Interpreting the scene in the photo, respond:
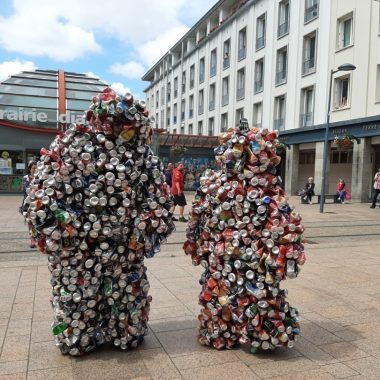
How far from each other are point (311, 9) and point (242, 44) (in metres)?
8.87

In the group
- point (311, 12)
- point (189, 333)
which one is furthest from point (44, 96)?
point (189, 333)

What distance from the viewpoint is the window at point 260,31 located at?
30.1 m

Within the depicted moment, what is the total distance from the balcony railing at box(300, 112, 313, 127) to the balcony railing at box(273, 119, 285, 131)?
195cm

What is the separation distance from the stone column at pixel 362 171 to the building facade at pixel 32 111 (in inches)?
529

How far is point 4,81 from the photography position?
82.2 feet

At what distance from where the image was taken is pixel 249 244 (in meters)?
3.51

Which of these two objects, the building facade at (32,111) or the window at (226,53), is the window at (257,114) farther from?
the building facade at (32,111)

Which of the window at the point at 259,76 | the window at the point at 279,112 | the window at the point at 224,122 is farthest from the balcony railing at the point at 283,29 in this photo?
the window at the point at 224,122

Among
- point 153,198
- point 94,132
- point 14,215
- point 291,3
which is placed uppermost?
point 291,3

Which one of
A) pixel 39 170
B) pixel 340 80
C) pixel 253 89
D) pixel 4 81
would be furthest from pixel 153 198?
pixel 253 89

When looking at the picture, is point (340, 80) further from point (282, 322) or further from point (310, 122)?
point (282, 322)

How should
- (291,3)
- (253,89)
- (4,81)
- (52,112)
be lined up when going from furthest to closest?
(253,89), (291,3), (4,81), (52,112)

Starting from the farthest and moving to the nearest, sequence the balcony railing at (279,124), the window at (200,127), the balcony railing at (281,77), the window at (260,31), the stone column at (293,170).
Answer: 1. the window at (200,127)
2. the window at (260,31)
3. the balcony railing at (279,124)
4. the balcony railing at (281,77)
5. the stone column at (293,170)

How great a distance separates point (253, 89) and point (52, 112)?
47.7 ft
